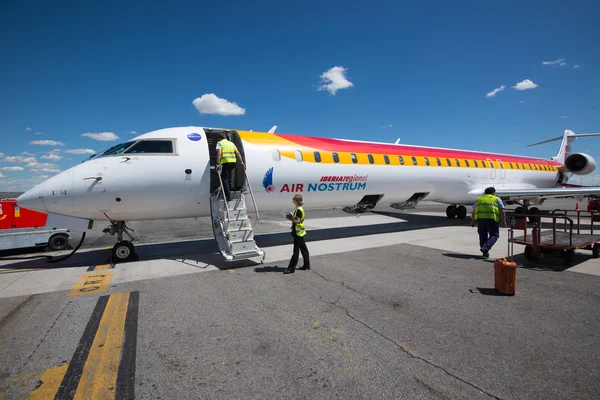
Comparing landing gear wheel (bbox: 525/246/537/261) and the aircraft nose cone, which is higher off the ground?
the aircraft nose cone

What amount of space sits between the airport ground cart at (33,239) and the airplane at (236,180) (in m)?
3.02

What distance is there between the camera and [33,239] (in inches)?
375

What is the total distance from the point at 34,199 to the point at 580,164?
28.9 meters

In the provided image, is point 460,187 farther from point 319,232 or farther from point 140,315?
point 140,315

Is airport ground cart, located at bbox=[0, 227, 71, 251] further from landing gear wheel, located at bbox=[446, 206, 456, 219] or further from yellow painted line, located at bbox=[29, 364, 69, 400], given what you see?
landing gear wheel, located at bbox=[446, 206, 456, 219]

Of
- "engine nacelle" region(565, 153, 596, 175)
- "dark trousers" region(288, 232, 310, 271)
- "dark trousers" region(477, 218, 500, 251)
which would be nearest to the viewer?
"dark trousers" region(288, 232, 310, 271)

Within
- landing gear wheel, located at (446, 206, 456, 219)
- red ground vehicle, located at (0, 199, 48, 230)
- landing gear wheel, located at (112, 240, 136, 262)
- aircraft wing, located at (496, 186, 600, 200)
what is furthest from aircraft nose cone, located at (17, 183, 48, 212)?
landing gear wheel, located at (446, 206, 456, 219)

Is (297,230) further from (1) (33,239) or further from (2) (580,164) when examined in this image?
(2) (580,164)

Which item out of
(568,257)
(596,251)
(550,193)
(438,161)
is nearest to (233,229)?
(568,257)

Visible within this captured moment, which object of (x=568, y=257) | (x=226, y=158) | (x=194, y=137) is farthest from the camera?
(x=194, y=137)

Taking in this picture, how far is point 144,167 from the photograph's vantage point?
7.68m

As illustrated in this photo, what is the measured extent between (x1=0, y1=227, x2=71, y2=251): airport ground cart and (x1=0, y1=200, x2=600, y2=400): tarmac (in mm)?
2375

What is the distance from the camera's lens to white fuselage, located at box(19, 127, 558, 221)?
23.9 feet

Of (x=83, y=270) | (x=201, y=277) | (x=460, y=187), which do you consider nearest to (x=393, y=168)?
(x=460, y=187)
